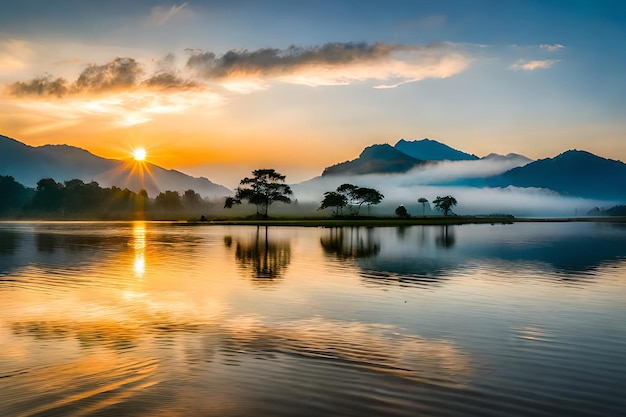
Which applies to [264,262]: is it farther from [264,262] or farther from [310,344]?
[310,344]

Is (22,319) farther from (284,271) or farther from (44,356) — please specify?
(284,271)

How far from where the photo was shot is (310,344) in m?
18.9

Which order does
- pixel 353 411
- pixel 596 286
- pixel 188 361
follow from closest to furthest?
pixel 353 411
pixel 188 361
pixel 596 286

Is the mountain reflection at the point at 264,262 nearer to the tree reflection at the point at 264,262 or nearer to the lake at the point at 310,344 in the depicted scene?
the tree reflection at the point at 264,262

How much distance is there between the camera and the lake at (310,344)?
520 inches

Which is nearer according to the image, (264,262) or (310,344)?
(310,344)

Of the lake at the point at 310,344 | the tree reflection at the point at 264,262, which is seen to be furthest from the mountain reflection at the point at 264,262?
the lake at the point at 310,344

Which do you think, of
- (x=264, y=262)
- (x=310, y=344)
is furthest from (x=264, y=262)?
(x=310, y=344)

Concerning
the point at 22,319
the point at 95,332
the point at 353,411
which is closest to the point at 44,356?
the point at 95,332

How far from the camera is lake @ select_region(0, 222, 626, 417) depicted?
1322 centimetres

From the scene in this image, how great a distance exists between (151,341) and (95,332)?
2.95 m

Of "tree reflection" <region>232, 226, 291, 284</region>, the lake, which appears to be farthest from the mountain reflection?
Result: the lake

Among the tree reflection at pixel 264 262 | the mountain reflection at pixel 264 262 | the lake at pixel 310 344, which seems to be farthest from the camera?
the tree reflection at pixel 264 262

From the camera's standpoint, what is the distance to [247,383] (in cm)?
1448
